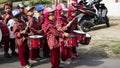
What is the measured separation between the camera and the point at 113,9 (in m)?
18.2

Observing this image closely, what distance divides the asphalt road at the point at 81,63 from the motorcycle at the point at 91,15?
13.6ft

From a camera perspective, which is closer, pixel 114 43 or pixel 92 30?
pixel 114 43

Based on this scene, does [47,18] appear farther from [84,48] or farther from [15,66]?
[84,48]

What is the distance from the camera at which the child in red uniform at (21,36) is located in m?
9.27

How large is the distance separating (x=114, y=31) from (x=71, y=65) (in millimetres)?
5248

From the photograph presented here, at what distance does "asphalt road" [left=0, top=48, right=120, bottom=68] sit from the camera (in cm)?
997

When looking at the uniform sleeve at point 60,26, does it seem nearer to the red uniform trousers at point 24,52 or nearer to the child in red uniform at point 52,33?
the child in red uniform at point 52,33

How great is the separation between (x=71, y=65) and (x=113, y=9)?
28.8 feet

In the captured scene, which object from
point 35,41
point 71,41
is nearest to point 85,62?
point 71,41

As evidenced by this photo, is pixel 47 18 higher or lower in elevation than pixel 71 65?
higher

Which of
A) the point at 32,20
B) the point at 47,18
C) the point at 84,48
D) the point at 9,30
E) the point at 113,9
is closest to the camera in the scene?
the point at 47,18

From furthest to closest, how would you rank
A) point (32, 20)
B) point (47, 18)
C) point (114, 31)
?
point (114, 31) → point (32, 20) → point (47, 18)

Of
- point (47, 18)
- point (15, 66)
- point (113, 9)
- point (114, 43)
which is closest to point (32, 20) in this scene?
point (47, 18)

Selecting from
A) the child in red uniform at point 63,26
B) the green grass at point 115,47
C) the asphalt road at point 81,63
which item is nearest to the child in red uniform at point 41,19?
the asphalt road at point 81,63
